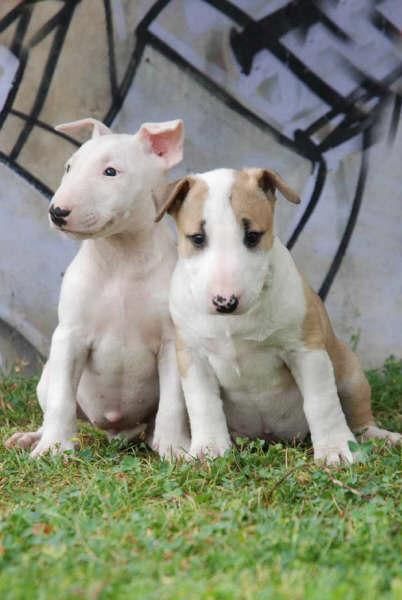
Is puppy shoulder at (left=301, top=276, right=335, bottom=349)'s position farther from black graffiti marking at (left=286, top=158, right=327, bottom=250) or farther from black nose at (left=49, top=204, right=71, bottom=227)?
black graffiti marking at (left=286, top=158, right=327, bottom=250)

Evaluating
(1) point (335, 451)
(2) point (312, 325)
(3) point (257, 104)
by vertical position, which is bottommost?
(1) point (335, 451)

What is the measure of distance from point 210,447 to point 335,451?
530 millimetres

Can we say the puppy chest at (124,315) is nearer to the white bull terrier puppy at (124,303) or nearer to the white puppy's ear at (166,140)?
the white bull terrier puppy at (124,303)

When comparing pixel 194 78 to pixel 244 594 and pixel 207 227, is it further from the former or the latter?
pixel 244 594

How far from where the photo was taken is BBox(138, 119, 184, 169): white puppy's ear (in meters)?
4.98

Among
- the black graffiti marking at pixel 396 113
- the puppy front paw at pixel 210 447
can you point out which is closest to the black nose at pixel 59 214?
the puppy front paw at pixel 210 447

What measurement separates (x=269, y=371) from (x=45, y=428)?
3.49 ft

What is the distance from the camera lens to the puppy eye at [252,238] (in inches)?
164

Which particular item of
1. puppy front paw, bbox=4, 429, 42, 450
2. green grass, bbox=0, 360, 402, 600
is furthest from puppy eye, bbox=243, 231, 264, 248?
puppy front paw, bbox=4, 429, 42, 450

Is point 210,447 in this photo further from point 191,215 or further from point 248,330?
point 191,215

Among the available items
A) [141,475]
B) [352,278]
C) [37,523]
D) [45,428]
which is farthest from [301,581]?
[352,278]

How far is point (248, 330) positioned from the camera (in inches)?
177

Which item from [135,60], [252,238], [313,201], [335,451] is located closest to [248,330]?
[252,238]

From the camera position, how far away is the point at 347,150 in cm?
692
